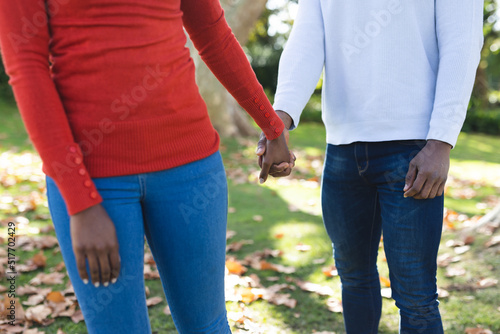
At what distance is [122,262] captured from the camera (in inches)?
52.2

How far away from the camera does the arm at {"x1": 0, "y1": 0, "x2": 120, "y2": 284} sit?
3.84 ft

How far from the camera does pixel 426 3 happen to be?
180 cm

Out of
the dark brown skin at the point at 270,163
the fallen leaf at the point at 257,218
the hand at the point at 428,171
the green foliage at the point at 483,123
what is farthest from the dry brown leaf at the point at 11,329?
the green foliage at the point at 483,123

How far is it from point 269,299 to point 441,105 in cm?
202

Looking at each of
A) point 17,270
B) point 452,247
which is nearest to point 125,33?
point 17,270

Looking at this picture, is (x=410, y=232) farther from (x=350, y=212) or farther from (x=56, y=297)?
(x=56, y=297)

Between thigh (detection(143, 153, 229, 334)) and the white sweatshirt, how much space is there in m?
0.71

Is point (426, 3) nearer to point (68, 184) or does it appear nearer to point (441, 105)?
point (441, 105)

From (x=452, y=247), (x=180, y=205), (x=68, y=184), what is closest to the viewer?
(x=68, y=184)

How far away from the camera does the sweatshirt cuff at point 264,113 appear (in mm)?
1710

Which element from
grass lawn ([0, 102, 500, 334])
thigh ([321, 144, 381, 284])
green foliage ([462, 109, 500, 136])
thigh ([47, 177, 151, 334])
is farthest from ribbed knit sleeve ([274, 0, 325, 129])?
green foliage ([462, 109, 500, 136])

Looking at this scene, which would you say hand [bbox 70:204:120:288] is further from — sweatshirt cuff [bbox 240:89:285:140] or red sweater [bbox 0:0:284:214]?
sweatshirt cuff [bbox 240:89:285:140]

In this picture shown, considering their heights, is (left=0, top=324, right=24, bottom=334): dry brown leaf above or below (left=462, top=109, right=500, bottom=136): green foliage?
above

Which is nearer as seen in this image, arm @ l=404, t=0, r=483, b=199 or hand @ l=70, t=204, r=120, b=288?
hand @ l=70, t=204, r=120, b=288
